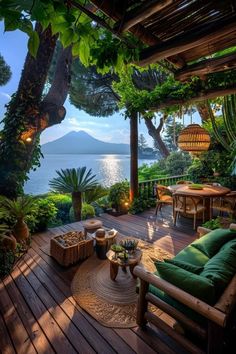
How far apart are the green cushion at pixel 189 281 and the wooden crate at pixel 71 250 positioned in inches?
68.3

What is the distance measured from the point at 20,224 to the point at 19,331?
1.79m

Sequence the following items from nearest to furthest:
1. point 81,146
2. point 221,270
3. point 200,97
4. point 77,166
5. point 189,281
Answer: point 189,281, point 221,270, point 200,97, point 77,166, point 81,146

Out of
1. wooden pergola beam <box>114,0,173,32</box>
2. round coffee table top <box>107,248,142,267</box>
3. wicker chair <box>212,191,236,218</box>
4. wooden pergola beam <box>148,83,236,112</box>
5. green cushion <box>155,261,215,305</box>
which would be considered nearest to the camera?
wooden pergola beam <box>114,0,173,32</box>

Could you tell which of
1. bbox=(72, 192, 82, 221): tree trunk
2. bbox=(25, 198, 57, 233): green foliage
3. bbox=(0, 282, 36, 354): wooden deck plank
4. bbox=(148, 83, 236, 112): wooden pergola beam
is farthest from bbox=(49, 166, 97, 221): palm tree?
bbox=(0, 282, 36, 354): wooden deck plank

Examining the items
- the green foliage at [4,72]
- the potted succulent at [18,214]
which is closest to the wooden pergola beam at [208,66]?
the potted succulent at [18,214]

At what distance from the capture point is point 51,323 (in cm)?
204

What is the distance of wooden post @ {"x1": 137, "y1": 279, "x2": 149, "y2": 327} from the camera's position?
1.84 meters

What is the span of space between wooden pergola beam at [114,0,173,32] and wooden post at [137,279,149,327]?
2042 mm

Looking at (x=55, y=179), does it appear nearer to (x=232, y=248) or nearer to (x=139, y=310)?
(x=139, y=310)

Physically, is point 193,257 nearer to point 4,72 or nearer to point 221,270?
point 221,270

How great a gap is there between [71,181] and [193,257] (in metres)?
3.48

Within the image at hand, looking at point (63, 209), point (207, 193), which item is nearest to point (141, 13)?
point (207, 193)

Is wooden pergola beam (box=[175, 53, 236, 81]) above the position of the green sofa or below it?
above

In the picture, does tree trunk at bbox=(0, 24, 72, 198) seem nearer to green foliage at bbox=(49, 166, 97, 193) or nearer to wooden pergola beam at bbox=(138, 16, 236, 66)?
green foliage at bbox=(49, 166, 97, 193)
